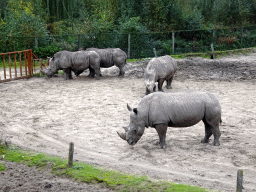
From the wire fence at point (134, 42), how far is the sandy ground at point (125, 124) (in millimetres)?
5599

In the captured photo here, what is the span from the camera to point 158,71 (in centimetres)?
1420

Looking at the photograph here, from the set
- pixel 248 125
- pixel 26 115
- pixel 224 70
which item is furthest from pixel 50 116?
pixel 224 70

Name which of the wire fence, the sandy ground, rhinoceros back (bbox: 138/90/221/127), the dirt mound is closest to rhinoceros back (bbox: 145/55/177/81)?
the sandy ground

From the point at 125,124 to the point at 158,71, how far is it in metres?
4.38

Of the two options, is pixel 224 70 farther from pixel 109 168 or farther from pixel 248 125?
pixel 109 168

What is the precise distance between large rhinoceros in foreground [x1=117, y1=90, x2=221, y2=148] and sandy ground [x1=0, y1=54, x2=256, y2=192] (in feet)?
1.77

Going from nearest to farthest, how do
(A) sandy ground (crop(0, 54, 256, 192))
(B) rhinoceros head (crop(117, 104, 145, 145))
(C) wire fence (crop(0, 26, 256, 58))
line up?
(A) sandy ground (crop(0, 54, 256, 192)) < (B) rhinoceros head (crop(117, 104, 145, 145)) < (C) wire fence (crop(0, 26, 256, 58))

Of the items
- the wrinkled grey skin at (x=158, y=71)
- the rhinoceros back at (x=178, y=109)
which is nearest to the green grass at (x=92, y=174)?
the rhinoceros back at (x=178, y=109)

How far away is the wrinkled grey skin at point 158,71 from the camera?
13.7 meters

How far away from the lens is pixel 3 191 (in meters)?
6.52

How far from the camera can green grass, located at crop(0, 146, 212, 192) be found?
6340mm

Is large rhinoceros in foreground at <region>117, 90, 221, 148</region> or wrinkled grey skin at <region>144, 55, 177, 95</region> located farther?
wrinkled grey skin at <region>144, 55, 177, 95</region>

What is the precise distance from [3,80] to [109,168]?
11.5 m

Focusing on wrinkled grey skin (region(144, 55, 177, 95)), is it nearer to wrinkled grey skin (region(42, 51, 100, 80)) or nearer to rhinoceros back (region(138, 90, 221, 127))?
wrinkled grey skin (region(42, 51, 100, 80))
